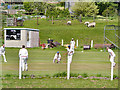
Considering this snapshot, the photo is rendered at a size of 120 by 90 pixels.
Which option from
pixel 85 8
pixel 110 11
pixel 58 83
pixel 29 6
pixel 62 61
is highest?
pixel 29 6

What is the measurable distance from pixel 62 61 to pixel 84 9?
45.2 metres

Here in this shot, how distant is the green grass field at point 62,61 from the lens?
15.3 metres

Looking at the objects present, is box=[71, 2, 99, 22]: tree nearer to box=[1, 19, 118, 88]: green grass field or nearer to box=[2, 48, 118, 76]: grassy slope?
box=[1, 19, 118, 88]: green grass field

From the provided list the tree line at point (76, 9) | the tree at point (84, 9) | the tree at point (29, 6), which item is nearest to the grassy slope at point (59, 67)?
the tree at point (29, 6)

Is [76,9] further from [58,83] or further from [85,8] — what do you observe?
[58,83]

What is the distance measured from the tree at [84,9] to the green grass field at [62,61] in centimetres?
358

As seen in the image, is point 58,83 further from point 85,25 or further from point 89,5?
point 89,5

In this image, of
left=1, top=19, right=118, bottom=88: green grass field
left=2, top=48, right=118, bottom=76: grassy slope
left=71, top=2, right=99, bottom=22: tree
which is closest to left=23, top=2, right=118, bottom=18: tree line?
left=71, top=2, right=99, bottom=22: tree

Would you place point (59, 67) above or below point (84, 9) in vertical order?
below

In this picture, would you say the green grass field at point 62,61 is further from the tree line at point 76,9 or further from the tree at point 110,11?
the tree line at point 76,9

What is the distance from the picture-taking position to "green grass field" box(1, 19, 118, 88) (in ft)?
50.1

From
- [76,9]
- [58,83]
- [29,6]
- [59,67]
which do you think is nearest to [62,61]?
[59,67]

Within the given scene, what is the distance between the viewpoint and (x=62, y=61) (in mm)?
27250

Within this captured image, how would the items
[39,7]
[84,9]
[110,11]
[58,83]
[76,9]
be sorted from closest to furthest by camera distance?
1. [58,83]
2. [39,7]
3. [110,11]
4. [76,9]
5. [84,9]
